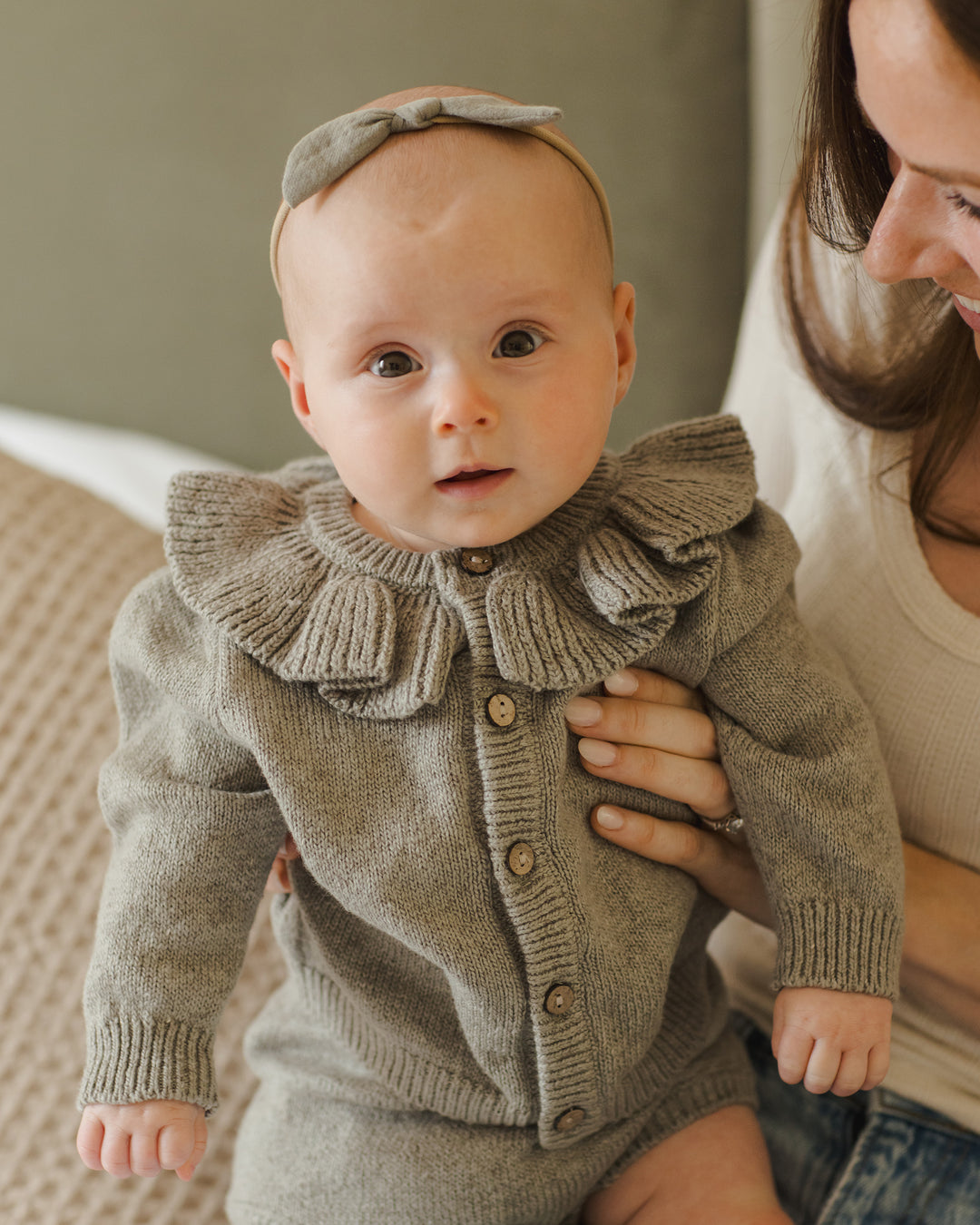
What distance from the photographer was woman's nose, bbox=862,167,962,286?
738mm

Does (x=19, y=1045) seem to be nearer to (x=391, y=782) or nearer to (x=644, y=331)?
(x=391, y=782)

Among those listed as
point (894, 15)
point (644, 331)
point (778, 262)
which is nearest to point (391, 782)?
point (894, 15)

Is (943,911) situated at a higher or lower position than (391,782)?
lower

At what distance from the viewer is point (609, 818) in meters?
0.85

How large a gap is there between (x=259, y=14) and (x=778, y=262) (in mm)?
869

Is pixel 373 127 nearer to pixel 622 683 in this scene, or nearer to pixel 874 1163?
pixel 622 683

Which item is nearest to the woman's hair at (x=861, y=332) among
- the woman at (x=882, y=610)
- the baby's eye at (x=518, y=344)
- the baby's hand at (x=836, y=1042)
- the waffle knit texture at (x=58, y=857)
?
the woman at (x=882, y=610)

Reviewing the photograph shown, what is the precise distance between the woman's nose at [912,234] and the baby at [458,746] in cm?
19

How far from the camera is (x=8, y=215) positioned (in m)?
1.65

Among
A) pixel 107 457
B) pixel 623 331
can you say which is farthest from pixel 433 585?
pixel 107 457

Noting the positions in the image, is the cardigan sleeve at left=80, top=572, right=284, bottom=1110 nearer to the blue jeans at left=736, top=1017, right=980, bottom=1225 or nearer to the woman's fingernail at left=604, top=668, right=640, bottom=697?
the woman's fingernail at left=604, top=668, right=640, bottom=697

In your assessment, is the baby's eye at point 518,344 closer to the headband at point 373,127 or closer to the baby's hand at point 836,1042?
the headband at point 373,127

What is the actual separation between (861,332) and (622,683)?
50 centimetres

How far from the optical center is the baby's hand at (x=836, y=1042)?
2.67 ft
